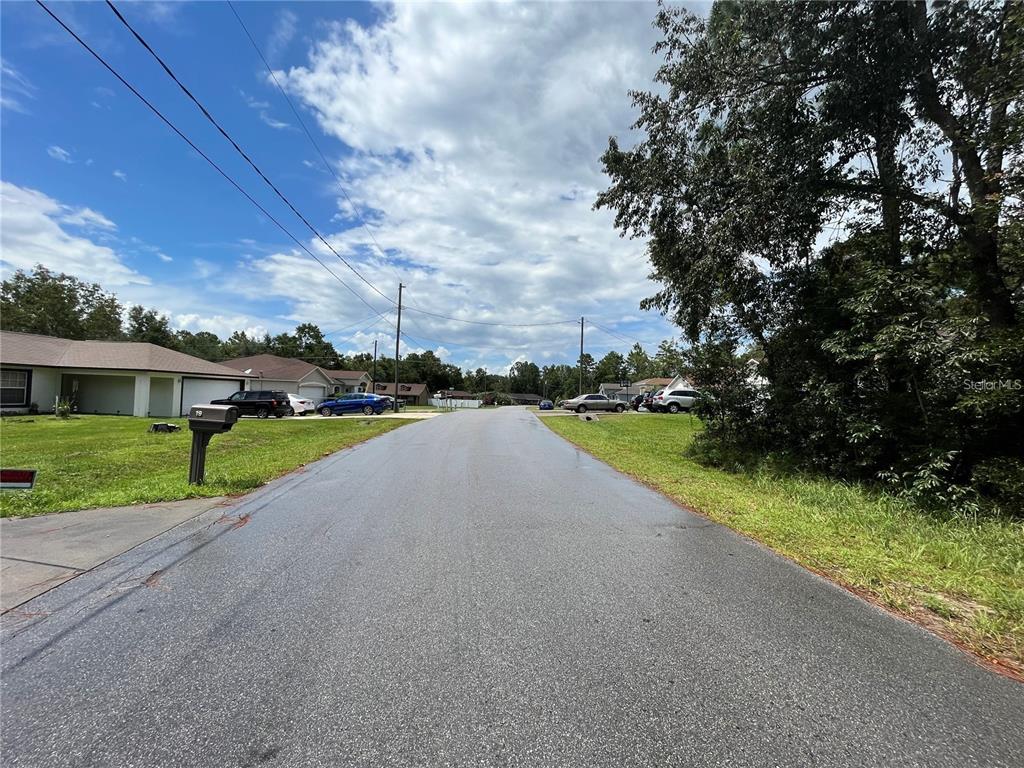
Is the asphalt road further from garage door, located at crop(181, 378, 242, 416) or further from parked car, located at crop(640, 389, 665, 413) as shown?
parked car, located at crop(640, 389, 665, 413)

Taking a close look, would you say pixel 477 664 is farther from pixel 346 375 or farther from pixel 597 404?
pixel 346 375

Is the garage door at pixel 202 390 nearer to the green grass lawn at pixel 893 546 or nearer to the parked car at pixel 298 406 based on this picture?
the parked car at pixel 298 406

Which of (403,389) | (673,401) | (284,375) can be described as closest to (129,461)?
(673,401)

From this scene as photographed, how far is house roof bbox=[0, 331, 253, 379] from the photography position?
84.5 feet

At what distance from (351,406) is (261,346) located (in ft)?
188

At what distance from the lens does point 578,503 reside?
750cm

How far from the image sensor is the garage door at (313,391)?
152 ft

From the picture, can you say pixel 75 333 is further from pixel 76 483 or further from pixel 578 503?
pixel 578 503

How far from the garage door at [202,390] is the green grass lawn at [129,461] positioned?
9742 mm

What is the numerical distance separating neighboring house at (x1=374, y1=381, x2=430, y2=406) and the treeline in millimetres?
7193

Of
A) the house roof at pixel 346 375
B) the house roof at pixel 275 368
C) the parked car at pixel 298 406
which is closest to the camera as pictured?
the parked car at pixel 298 406

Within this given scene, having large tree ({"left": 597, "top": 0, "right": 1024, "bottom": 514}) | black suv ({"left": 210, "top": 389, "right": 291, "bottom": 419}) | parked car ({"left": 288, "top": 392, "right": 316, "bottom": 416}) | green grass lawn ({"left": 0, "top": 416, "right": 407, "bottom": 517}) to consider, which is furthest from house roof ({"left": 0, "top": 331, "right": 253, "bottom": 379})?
large tree ({"left": 597, "top": 0, "right": 1024, "bottom": 514})

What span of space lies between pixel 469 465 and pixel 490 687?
330 inches

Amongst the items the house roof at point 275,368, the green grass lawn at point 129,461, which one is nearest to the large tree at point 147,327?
the house roof at point 275,368
